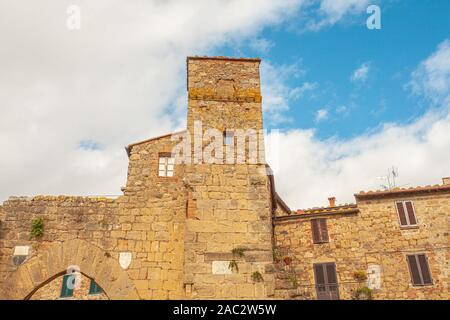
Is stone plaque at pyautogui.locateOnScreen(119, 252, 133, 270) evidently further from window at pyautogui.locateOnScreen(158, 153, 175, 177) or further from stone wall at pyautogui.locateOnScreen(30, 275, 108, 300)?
stone wall at pyautogui.locateOnScreen(30, 275, 108, 300)

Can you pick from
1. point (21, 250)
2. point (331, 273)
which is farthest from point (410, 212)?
point (21, 250)

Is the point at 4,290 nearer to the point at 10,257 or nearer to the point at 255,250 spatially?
the point at 10,257

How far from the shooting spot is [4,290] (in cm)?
755

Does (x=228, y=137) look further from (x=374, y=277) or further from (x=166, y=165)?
(x=374, y=277)

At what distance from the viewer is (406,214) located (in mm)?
13859

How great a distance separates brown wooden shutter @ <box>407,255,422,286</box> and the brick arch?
9935mm

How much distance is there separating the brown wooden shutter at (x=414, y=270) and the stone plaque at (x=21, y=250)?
11923 millimetres

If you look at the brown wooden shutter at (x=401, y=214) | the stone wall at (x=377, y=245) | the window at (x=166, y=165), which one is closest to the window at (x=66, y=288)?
the window at (x=166, y=165)

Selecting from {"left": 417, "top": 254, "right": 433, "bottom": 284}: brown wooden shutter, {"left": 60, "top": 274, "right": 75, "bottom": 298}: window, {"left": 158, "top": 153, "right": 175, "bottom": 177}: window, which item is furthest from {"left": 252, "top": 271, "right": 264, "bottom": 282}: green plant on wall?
{"left": 417, "top": 254, "right": 433, "bottom": 284}: brown wooden shutter

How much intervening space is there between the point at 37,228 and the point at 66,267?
43.5 inches
